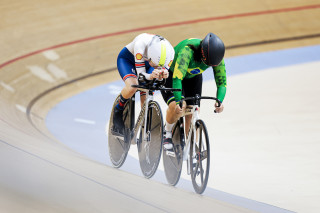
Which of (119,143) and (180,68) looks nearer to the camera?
(180,68)

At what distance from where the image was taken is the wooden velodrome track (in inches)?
108

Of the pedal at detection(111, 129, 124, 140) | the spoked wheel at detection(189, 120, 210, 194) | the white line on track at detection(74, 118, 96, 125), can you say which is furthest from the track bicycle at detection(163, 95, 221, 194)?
the white line on track at detection(74, 118, 96, 125)

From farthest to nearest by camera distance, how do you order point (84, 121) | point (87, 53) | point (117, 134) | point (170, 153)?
1. point (87, 53)
2. point (84, 121)
3. point (117, 134)
4. point (170, 153)

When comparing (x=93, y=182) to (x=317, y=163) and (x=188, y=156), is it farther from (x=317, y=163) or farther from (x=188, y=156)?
(x=317, y=163)

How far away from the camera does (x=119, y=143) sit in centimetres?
418

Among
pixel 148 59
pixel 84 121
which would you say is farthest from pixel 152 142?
pixel 84 121

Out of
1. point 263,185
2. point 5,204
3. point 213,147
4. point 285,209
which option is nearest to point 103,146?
point 213,147

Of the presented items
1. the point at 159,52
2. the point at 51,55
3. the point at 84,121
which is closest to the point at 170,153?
the point at 159,52

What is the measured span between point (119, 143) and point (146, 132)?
0.42m

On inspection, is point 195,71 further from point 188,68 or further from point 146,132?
point 146,132

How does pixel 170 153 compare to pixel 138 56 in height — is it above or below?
below

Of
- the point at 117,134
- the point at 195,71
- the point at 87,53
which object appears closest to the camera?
the point at 195,71

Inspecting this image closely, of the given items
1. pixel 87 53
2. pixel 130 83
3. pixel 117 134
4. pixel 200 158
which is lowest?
pixel 200 158

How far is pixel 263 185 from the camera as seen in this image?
4137mm
